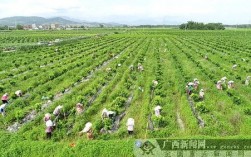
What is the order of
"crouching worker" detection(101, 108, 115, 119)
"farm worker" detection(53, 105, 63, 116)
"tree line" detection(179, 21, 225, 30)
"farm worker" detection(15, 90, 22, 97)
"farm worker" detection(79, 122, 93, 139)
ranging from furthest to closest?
"tree line" detection(179, 21, 225, 30) → "farm worker" detection(15, 90, 22, 97) → "farm worker" detection(53, 105, 63, 116) → "crouching worker" detection(101, 108, 115, 119) → "farm worker" detection(79, 122, 93, 139)

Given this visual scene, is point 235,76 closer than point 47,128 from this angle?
No

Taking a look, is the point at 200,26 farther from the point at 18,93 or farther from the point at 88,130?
the point at 88,130

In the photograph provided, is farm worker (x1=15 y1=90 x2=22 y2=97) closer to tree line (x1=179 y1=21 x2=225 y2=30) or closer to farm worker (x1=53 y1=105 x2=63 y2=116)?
Answer: farm worker (x1=53 y1=105 x2=63 y2=116)

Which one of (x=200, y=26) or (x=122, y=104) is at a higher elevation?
(x=200, y=26)

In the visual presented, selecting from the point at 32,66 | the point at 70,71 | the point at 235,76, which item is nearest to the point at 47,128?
the point at 70,71

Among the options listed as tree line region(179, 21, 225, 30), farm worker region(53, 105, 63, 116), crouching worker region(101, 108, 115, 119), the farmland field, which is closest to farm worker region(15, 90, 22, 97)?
the farmland field

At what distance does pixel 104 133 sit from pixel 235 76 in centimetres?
1302

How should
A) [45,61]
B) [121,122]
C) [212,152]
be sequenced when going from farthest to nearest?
[45,61] < [121,122] < [212,152]

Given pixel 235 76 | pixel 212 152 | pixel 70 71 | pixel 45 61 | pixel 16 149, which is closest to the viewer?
pixel 212 152

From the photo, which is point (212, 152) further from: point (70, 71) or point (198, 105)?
point (70, 71)

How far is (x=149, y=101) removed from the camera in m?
16.5

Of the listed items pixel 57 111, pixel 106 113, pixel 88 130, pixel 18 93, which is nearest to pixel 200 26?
pixel 18 93

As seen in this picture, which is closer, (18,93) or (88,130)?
(88,130)

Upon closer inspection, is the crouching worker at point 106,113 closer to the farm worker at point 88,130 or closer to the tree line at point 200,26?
the farm worker at point 88,130
